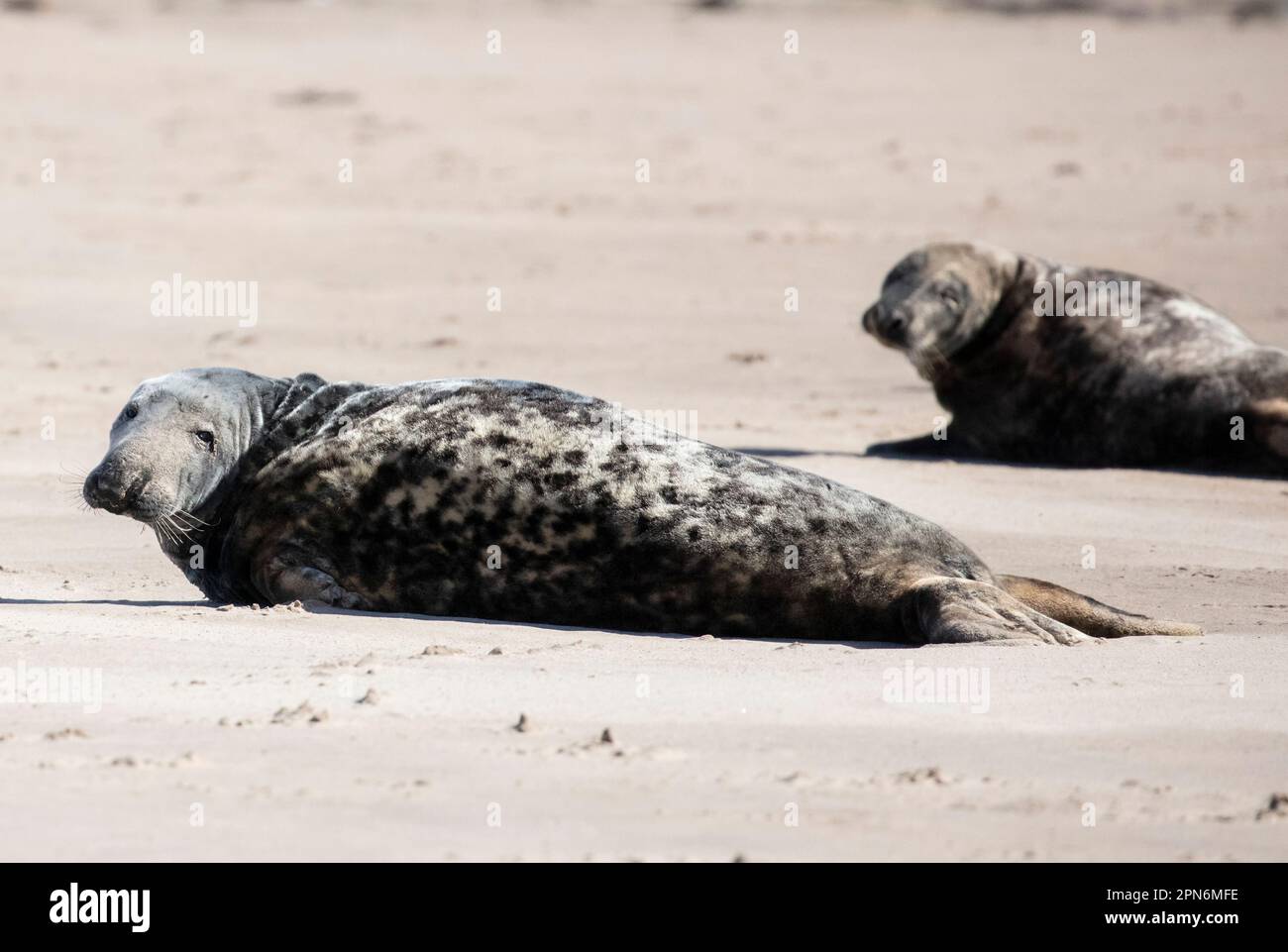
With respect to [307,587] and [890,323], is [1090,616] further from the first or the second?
[890,323]

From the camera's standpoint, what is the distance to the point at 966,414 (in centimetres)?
986

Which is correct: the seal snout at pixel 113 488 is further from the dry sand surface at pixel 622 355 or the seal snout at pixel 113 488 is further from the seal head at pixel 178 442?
the dry sand surface at pixel 622 355

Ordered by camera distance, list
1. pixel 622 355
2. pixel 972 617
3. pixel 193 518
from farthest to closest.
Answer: pixel 622 355 → pixel 193 518 → pixel 972 617

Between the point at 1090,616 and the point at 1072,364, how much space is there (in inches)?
180

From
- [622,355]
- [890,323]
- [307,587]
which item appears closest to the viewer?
[307,587]

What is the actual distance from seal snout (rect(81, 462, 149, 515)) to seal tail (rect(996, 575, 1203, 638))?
237cm

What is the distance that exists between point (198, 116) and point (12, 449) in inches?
403

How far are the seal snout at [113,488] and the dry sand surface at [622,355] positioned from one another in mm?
304

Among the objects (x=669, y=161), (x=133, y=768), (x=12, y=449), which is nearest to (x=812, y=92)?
(x=669, y=161)

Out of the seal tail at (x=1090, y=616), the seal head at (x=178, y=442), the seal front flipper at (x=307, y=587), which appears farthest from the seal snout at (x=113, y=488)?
the seal tail at (x=1090, y=616)

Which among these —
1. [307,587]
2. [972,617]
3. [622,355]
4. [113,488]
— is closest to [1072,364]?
[622,355]

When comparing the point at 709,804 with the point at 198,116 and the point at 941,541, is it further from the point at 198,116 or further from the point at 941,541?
the point at 198,116

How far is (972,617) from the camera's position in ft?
16.6

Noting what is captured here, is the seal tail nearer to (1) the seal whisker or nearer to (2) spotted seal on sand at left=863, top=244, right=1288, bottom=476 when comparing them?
(1) the seal whisker
